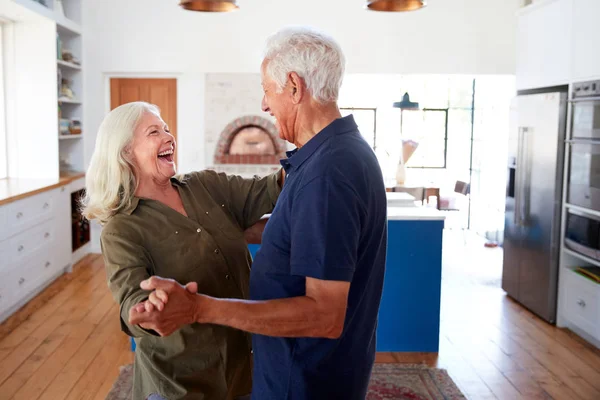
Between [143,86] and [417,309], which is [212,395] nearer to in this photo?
[417,309]

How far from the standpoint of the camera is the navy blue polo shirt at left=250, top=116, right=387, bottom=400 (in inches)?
51.9

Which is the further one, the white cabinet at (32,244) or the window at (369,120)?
the window at (369,120)

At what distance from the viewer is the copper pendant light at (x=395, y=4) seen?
12.8 feet

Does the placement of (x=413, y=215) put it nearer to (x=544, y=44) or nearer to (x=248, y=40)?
(x=544, y=44)

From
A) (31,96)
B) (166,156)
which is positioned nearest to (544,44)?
(166,156)

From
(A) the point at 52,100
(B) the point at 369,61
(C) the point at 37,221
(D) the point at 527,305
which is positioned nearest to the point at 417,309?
(D) the point at 527,305

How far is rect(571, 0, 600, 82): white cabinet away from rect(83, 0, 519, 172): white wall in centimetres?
261

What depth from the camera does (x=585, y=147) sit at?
449cm

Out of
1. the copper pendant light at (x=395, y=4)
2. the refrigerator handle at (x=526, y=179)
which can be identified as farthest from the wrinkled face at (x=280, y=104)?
the refrigerator handle at (x=526, y=179)

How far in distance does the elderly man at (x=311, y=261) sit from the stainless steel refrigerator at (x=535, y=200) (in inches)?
149

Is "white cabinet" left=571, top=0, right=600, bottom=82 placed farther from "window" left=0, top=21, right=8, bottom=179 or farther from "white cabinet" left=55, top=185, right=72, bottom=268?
"window" left=0, top=21, right=8, bottom=179

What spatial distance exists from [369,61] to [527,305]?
3387 millimetres

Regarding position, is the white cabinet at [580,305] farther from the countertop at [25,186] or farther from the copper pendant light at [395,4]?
the countertop at [25,186]

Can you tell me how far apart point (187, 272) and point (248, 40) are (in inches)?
229
